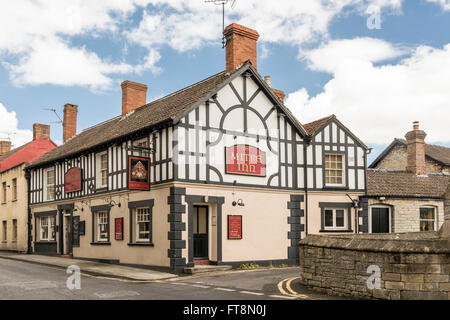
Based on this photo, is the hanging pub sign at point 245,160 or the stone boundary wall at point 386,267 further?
the hanging pub sign at point 245,160

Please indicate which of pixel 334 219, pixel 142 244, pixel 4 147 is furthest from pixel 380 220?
pixel 4 147

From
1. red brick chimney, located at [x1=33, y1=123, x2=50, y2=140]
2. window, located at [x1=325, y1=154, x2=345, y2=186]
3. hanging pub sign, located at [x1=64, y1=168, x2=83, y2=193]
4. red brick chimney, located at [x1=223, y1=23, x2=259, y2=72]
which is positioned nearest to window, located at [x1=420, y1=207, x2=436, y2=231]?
window, located at [x1=325, y1=154, x2=345, y2=186]

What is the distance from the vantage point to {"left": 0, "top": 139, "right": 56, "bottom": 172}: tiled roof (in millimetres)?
34312

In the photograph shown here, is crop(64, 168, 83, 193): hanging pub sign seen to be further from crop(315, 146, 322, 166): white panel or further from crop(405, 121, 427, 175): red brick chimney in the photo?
crop(405, 121, 427, 175): red brick chimney

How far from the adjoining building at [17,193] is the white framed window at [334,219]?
1752 cm

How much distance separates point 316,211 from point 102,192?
9.55 meters

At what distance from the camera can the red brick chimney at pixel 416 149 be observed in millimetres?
24938

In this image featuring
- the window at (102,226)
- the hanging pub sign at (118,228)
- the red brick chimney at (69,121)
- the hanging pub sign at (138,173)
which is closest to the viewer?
the hanging pub sign at (138,173)

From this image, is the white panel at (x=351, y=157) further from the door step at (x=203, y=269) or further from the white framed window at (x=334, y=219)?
the door step at (x=203, y=269)

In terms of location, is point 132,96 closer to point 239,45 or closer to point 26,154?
point 239,45

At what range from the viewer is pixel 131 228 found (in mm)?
19297

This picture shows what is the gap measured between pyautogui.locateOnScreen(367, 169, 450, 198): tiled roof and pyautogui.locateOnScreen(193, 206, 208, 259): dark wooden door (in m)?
8.19

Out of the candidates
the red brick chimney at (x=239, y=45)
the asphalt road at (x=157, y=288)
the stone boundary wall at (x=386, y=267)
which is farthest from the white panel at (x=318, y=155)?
the stone boundary wall at (x=386, y=267)
